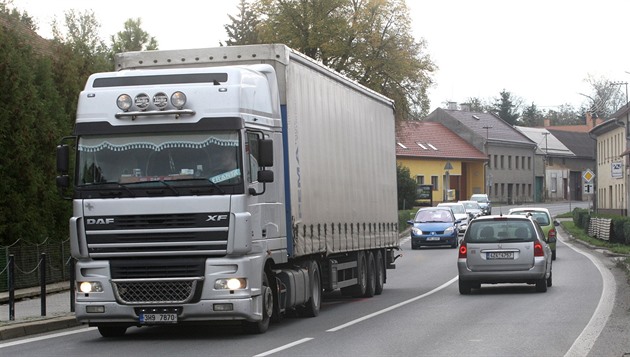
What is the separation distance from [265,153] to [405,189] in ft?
211

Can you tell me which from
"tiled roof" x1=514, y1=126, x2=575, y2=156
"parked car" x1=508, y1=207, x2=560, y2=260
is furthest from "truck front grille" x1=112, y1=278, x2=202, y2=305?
"tiled roof" x1=514, y1=126, x2=575, y2=156

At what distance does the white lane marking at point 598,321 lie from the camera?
1300cm

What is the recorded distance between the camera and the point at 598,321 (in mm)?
16391

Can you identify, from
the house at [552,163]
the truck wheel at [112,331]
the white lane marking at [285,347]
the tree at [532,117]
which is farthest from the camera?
the tree at [532,117]

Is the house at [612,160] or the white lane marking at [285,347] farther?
the house at [612,160]

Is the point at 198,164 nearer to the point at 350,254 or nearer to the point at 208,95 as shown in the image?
the point at 208,95

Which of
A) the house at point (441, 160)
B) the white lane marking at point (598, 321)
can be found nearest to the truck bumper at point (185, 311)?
the white lane marking at point (598, 321)

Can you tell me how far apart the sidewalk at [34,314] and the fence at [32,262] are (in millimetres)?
362

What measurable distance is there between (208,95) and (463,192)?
100293 mm

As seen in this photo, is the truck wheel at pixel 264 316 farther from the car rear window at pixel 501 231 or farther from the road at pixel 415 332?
the car rear window at pixel 501 231

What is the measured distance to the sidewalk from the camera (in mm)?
16234

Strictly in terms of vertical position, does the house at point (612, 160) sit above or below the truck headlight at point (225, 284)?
above

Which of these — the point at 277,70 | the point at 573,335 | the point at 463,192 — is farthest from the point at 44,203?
the point at 463,192

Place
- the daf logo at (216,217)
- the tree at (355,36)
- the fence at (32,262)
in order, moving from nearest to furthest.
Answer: the daf logo at (216,217), the fence at (32,262), the tree at (355,36)
